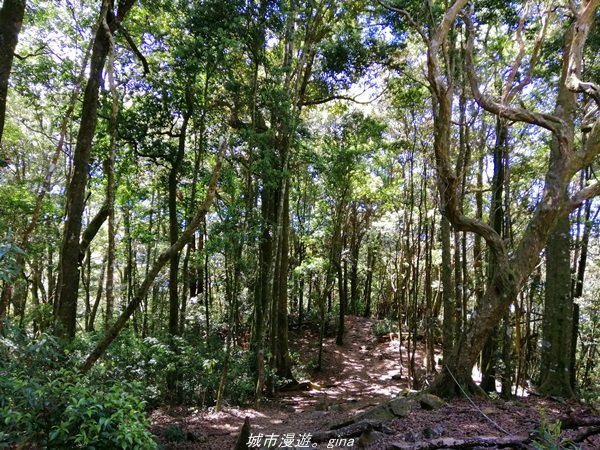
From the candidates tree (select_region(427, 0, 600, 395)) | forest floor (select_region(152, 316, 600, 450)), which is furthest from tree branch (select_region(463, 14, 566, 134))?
forest floor (select_region(152, 316, 600, 450))

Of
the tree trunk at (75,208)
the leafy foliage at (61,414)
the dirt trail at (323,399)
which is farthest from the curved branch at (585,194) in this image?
the tree trunk at (75,208)

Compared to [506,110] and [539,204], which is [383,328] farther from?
[506,110]

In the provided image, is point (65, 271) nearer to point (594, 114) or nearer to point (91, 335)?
point (91, 335)

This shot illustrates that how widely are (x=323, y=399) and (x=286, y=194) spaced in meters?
5.69

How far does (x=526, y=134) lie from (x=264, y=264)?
9.33 metres

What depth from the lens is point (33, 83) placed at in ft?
31.1

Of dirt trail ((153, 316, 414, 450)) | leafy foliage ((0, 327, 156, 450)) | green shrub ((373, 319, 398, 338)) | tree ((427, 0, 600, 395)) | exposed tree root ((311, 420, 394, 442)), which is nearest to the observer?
leafy foliage ((0, 327, 156, 450))

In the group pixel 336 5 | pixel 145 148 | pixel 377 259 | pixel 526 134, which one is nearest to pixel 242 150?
pixel 145 148

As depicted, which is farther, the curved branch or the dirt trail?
the dirt trail

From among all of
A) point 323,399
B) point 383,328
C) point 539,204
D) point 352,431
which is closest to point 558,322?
point 539,204

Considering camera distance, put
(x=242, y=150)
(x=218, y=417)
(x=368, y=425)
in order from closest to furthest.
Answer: (x=368, y=425) < (x=218, y=417) < (x=242, y=150)

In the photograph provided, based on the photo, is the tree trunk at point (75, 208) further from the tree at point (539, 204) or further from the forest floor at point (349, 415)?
the tree at point (539, 204)

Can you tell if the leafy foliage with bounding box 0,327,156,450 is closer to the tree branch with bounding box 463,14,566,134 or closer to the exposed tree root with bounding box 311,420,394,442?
the exposed tree root with bounding box 311,420,394,442

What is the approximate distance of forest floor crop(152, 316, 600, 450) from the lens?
5008 mm
